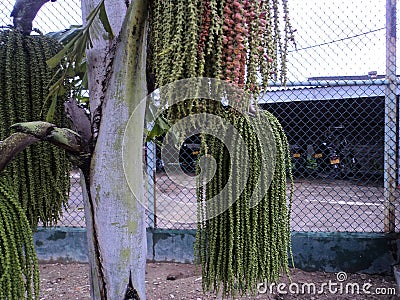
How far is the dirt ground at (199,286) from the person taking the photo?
2785mm

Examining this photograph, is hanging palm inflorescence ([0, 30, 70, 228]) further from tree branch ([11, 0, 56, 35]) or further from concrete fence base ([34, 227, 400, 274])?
concrete fence base ([34, 227, 400, 274])

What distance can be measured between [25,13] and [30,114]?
32 centimetres

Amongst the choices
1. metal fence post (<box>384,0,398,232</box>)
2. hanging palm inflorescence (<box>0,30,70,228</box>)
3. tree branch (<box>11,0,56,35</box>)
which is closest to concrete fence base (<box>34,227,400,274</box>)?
metal fence post (<box>384,0,398,232</box>)

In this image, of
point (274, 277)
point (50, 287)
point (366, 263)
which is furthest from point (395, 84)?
point (50, 287)

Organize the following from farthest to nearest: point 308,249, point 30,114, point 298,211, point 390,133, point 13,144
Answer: point 298,211, point 308,249, point 390,133, point 30,114, point 13,144

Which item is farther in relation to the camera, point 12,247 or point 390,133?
point 390,133

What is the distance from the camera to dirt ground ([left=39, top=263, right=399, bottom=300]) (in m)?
2.79

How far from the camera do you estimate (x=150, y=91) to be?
1049 millimetres

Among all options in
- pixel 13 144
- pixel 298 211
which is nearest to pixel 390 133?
pixel 13 144

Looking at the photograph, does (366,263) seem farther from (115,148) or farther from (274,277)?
(115,148)

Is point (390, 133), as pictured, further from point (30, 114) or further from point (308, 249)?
point (30, 114)

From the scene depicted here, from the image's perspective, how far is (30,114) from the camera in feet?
4.14

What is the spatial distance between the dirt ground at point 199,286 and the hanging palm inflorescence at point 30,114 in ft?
5.63

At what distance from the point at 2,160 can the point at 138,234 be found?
373mm
